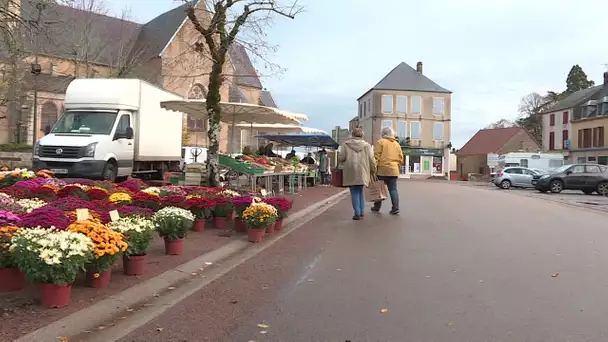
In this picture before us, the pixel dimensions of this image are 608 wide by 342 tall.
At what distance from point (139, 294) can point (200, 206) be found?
3.60 m

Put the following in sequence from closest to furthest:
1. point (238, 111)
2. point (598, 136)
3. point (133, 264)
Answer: point (133, 264) → point (238, 111) → point (598, 136)

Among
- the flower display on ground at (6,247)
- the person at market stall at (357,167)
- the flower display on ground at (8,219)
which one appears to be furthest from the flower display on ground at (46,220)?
the person at market stall at (357,167)

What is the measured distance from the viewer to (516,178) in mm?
33594

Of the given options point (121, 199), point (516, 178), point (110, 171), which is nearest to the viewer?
point (121, 199)

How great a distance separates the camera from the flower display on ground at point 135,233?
18.0 feet

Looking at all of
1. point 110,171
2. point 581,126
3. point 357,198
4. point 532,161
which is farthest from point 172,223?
A: point 581,126

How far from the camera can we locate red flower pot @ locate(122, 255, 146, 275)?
18.4 feet

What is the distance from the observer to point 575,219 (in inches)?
482

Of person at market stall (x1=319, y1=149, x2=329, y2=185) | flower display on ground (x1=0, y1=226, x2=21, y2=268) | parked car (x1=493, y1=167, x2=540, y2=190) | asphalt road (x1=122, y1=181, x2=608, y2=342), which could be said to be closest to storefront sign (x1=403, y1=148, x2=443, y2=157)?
parked car (x1=493, y1=167, x2=540, y2=190)

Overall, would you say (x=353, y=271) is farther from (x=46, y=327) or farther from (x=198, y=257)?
(x=46, y=327)

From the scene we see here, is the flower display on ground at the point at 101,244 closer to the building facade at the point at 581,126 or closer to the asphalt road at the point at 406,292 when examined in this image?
the asphalt road at the point at 406,292

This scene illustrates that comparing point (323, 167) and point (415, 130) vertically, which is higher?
point (415, 130)

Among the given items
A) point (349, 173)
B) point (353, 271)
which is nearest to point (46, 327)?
point (353, 271)

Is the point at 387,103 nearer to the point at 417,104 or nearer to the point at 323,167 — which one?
the point at 417,104
